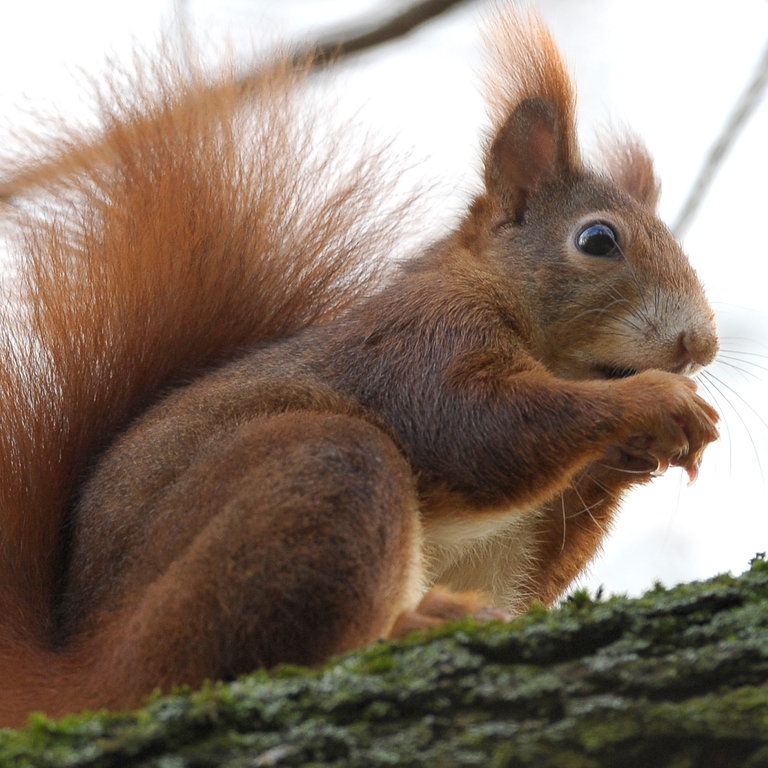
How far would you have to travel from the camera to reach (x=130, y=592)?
1658 millimetres

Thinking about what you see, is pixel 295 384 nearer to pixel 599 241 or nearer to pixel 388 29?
pixel 599 241

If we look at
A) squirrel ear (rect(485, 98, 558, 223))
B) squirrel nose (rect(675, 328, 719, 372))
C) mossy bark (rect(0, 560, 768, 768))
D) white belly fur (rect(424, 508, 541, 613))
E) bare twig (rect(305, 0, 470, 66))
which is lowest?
mossy bark (rect(0, 560, 768, 768))

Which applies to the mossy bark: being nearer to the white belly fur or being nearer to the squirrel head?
the white belly fur

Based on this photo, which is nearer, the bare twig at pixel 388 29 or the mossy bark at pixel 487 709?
the mossy bark at pixel 487 709

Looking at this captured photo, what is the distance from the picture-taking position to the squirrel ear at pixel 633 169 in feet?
8.96

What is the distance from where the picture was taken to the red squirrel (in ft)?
5.16

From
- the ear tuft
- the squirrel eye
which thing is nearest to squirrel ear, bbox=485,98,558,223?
the ear tuft

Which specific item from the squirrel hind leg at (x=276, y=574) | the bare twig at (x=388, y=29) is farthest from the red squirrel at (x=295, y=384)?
the bare twig at (x=388, y=29)

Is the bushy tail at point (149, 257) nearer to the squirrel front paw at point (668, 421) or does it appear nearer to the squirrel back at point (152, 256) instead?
the squirrel back at point (152, 256)

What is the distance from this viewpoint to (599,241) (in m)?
2.39

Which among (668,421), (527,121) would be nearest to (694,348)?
(668,421)

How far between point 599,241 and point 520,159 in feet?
0.97

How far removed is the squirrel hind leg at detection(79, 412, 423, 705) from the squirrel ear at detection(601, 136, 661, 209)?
1321 mm

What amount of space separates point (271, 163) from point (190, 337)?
46 cm
